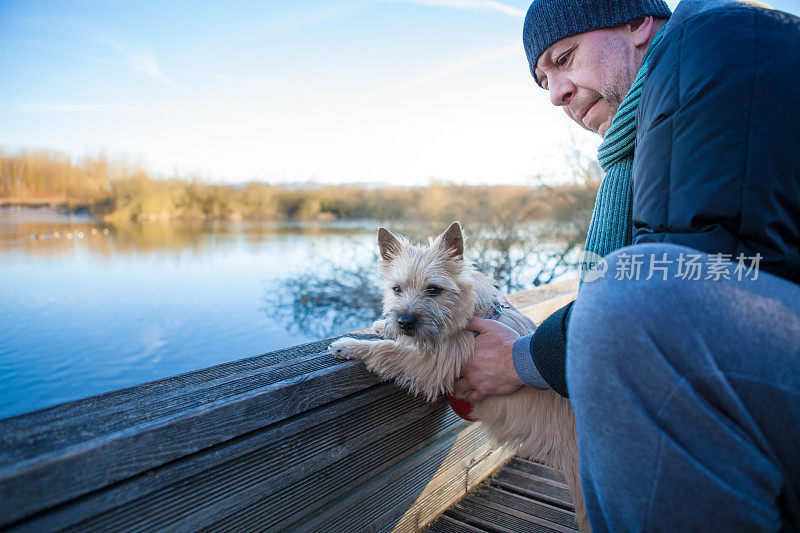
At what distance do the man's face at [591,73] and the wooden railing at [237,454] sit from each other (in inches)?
70.1

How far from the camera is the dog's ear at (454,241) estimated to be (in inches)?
97.8

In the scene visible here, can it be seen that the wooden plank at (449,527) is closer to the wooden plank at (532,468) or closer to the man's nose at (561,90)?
the wooden plank at (532,468)

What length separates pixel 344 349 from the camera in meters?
1.70

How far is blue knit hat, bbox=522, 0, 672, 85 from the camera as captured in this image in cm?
207

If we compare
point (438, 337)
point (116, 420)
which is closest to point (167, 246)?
point (438, 337)

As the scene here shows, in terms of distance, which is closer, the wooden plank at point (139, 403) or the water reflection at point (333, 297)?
the wooden plank at point (139, 403)

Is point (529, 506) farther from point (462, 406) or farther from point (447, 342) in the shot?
point (447, 342)

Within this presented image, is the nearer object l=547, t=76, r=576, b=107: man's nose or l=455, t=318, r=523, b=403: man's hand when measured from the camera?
l=455, t=318, r=523, b=403: man's hand

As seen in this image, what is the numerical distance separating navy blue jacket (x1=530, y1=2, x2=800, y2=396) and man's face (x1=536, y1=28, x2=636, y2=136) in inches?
38.5

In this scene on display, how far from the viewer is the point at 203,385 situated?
1.31 metres

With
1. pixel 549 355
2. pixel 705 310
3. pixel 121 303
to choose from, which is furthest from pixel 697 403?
pixel 121 303

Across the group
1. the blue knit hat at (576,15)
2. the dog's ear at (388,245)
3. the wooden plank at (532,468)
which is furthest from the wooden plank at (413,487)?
the blue knit hat at (576,15)

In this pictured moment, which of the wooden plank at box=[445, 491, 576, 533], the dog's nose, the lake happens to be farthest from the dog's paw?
the wooden plank at box=[445, 491, 576, 533]

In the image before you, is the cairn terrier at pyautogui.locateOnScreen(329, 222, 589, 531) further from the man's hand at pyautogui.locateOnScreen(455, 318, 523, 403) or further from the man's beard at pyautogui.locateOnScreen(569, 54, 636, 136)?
the man's beard at pyautogui.locateOnScreen(569, 54, 636, 136)
